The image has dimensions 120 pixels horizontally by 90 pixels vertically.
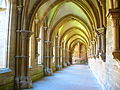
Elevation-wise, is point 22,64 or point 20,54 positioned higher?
point 20,54

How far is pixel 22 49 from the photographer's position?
7.19 m

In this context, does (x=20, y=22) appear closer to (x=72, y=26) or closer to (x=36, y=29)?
(x=36, y=29)

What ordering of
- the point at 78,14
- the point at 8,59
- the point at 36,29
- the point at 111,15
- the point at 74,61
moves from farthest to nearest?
the point at 74,61 < the point at 78,14 < the point at 36,29 < the point at 8,59 < the point at 111,15

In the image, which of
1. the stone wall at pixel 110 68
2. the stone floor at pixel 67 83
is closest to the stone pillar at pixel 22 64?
the stone floor at pixel 67 83

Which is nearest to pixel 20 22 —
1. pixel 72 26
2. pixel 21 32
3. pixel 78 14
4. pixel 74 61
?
pixel 21 32

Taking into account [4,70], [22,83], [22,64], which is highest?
[22,64]

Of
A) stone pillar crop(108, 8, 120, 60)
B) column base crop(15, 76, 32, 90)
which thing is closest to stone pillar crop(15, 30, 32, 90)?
column base crop(15, 76, 32, 90)

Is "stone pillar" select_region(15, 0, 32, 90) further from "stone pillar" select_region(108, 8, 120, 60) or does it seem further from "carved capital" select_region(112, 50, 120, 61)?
"carved capital" select_region(112, 50, 120, 61)

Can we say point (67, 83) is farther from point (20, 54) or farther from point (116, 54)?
point (116, 54)

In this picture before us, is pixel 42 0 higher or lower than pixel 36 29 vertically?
higher

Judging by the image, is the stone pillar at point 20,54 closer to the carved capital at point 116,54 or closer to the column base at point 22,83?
the column base at point 22,83

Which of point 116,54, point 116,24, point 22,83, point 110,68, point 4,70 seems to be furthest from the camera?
point 22,83

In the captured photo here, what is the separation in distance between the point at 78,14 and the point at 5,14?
27.3ft

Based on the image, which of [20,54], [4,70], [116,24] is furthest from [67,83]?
[116,24]
